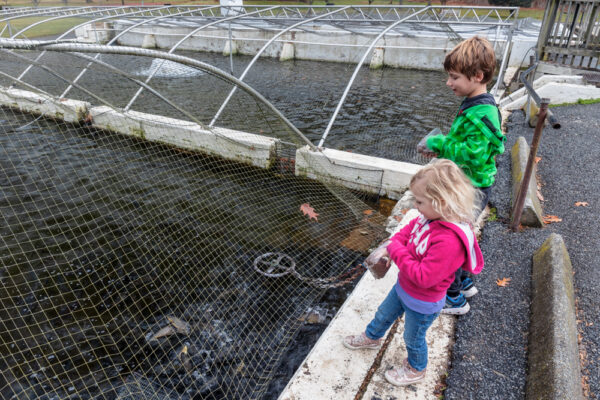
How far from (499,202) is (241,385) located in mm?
3744

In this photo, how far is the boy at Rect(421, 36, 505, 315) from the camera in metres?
2.63

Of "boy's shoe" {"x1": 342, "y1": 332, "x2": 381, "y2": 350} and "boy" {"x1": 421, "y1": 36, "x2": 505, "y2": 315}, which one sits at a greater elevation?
"boy" {"x1": 421, "y1": 36, "x2": 505, "y2": 315}

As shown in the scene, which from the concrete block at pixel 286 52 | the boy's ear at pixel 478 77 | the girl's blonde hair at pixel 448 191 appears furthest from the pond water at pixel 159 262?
the concrete block at pixel 286 52

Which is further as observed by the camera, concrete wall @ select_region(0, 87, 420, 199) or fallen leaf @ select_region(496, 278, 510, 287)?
concrete wall @ select_region(0, 87, 420, 199)

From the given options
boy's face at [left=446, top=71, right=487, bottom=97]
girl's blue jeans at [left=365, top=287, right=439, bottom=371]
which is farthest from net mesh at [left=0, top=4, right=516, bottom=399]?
boy's face at [left=446, top=71, right=487, bottom=97]

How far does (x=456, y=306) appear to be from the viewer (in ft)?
10.0

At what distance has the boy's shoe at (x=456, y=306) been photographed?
3.04 m

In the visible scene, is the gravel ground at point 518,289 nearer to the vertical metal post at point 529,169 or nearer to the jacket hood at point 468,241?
the vertical metal post at point 529,169

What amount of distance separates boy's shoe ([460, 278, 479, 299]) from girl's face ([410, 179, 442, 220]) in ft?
4.49

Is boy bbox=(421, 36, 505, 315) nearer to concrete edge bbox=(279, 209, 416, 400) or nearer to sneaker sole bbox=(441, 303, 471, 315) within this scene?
sneaker sole bbox=(441, 303, 471, 315)

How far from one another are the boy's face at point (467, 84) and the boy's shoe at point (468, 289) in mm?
1545

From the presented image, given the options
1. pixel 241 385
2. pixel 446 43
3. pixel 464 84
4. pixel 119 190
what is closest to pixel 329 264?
pixel 241 385

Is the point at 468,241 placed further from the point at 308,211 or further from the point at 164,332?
the point at 308,211

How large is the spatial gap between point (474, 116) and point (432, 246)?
1.16 meters
